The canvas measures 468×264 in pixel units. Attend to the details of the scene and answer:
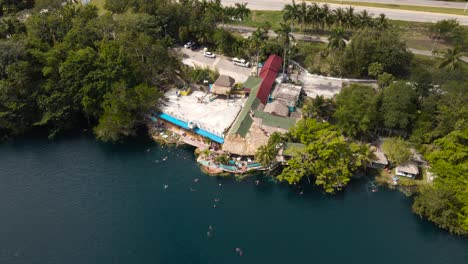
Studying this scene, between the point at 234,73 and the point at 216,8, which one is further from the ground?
the point at 216,8

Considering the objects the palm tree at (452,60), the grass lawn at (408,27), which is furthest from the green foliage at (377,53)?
the grass lawn at (408,27)

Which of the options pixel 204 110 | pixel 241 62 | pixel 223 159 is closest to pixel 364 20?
pixel 241 62

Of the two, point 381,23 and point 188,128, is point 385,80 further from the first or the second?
point 188,128

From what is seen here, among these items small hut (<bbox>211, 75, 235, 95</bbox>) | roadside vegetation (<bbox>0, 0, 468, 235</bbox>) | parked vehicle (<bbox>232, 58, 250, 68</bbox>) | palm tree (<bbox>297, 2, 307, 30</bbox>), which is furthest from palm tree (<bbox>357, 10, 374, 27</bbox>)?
small hut (<bbox>211, 75, 235, 95</bbox>)

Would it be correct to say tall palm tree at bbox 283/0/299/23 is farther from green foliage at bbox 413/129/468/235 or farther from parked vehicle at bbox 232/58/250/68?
green foliage at bbox 413/129/468/235

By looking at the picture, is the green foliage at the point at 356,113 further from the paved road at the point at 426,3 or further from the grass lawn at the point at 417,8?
the paved road at the point at 426,3

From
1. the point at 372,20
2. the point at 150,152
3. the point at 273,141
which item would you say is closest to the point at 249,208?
the point at 273,141

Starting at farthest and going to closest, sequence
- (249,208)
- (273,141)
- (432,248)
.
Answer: (273,141), (249,208), (432,248)

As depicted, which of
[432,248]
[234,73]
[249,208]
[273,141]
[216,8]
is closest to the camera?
[432,248]

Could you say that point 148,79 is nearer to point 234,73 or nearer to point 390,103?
point 234,73
